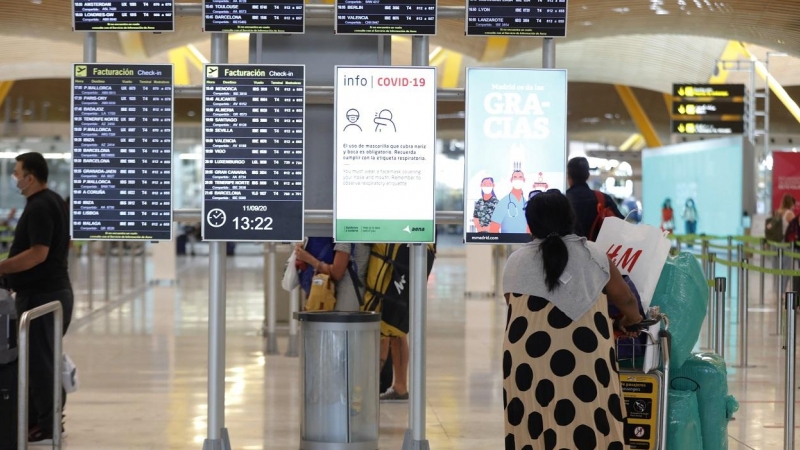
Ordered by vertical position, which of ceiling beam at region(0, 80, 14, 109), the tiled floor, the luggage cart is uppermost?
ceiling beam at region(0, 80, 14, 109)

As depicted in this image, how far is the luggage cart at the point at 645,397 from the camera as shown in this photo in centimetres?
415

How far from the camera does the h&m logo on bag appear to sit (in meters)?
4.25

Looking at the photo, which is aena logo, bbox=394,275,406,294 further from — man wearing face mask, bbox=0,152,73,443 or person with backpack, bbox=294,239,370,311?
man wearing face mask, bbox=0,152,73,443

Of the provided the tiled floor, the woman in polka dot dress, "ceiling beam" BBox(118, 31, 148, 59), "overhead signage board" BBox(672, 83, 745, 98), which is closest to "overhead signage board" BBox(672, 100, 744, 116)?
"overhead signage board" BBox(672, 83, 745, 98)

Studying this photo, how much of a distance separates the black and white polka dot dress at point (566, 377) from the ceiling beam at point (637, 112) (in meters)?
33.9

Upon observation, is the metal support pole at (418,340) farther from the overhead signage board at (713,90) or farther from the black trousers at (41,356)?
the overhead signage board at (713,90)

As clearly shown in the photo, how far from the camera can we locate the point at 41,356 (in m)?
5.86

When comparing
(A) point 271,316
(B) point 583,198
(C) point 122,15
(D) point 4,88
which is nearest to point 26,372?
(C) point 122,15

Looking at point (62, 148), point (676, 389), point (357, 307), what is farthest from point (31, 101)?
point (676, 389)

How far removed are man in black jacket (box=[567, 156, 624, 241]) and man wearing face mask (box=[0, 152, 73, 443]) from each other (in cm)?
307

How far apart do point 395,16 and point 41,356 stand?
8.99 feet

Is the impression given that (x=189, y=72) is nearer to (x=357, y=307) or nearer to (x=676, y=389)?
(x=357, y=307)

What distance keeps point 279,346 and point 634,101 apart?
29081 mm

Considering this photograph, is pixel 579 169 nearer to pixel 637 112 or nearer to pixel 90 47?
pixel 90 47
